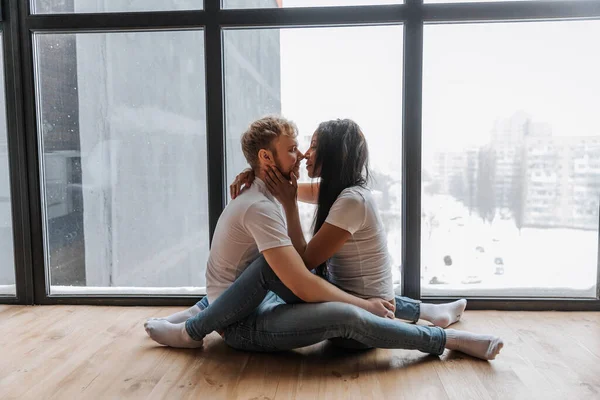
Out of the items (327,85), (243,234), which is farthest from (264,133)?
(327,85)

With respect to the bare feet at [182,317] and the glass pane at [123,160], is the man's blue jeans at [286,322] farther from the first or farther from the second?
the glass pane at [123,160]

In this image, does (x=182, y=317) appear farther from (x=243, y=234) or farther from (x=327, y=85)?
(x=327, y=85)

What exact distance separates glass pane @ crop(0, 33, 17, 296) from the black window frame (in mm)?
73

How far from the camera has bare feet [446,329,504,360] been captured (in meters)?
1.79

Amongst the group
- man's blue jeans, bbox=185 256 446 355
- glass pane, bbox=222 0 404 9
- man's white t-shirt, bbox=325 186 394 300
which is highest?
glass pane, bbox=222 0 404 9

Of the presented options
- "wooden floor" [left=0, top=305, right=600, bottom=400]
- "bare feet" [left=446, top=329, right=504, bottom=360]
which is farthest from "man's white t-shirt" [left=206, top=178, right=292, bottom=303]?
"bare feet" [left=446, top=329, right=504, bottom=360]

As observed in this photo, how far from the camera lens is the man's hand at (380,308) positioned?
1806 millimetres

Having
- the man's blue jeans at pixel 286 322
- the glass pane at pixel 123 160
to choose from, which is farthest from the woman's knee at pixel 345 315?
the glass pane at pixel 123 160

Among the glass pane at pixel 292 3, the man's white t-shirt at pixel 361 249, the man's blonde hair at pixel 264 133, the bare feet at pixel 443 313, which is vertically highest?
the glass pane at pixel 292 3

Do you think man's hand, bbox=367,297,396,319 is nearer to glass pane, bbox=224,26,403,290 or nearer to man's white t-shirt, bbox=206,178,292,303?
man's white t-shirt, bbox=206,178,292,303

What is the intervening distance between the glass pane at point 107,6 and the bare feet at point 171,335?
159cm

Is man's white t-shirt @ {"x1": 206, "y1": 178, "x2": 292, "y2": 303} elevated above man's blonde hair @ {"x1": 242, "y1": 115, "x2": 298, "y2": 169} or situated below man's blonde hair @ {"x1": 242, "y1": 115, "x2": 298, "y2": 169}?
below

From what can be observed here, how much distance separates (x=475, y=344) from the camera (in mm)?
1814

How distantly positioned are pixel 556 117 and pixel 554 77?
204 millimetres
